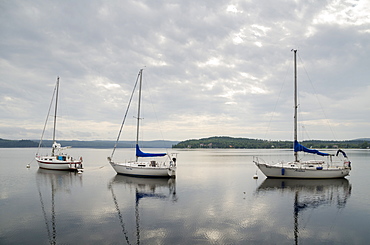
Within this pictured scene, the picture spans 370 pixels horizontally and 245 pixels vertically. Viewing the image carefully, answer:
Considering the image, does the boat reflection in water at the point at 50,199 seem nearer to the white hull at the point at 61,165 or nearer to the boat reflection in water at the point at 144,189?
the boat reflection in water at the point at 144,189

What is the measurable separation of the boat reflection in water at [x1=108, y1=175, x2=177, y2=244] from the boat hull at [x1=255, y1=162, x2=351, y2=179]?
51.4 ft

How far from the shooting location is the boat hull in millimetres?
37844

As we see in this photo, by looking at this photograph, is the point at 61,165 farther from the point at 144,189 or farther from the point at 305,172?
the point at 305,172

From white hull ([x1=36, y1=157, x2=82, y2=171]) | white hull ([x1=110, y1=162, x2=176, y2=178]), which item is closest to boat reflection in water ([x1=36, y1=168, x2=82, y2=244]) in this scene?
white hull ([x1=110, y1=162, x2=176, y2=178])

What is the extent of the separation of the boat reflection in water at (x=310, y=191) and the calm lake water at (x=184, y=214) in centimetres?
10

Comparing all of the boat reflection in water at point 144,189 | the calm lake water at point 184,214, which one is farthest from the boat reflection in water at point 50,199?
the boat reflection in water at point 144,189


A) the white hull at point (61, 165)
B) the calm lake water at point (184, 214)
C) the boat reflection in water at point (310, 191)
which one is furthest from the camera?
the white hull at point (61, 165)

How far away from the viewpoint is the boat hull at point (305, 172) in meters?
37.8

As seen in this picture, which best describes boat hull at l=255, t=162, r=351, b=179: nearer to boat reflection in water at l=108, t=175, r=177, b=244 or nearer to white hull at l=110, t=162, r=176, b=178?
white hull at l=110, t=162, r=176, b=178

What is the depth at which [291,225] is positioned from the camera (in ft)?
59.5

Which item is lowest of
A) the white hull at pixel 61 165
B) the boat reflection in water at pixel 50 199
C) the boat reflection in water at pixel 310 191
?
the boat reflection in water at pixel 50 199

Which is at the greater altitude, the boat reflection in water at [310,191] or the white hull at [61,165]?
the white hull at [61,165]

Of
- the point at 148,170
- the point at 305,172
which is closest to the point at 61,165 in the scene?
the point at 148,170

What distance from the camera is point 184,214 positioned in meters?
20.5
